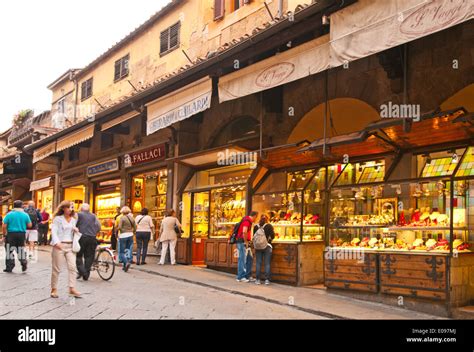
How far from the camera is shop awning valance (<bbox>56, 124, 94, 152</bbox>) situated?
757 inches

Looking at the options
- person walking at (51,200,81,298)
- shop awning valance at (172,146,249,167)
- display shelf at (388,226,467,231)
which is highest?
shop awning valance at (172,146,249,167)

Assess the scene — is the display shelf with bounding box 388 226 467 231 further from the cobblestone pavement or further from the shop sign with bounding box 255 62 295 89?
the shop sign with bounding box 255 62 295 89

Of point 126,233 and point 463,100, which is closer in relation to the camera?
point 463,100

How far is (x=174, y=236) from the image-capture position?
1614 centimetres

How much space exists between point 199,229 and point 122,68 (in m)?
10.1

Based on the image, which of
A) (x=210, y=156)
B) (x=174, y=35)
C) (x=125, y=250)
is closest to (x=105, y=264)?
(x=125, y=250)

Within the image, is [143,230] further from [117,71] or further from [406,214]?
[117,71]

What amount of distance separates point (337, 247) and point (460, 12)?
5.25 m

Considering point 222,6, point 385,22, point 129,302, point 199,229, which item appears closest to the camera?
point 385,22

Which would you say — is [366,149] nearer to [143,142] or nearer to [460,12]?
[460,12]

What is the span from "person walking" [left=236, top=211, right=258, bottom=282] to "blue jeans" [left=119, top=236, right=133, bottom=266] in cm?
330

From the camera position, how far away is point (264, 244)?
12.0m

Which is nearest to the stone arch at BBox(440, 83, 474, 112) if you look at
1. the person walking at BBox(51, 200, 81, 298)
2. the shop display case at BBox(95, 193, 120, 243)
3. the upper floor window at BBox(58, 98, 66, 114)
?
the person walking at BBox(51, 200, 81, 298)
